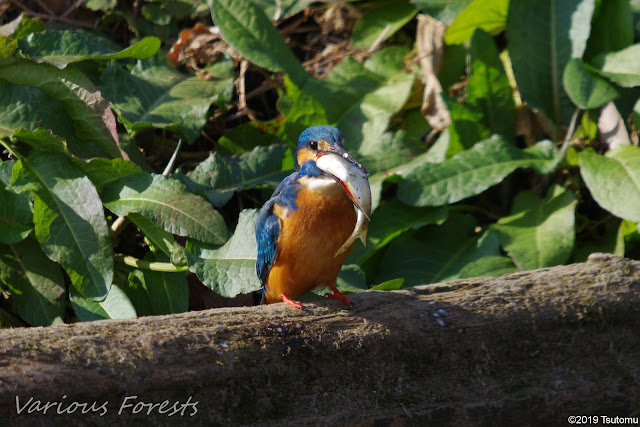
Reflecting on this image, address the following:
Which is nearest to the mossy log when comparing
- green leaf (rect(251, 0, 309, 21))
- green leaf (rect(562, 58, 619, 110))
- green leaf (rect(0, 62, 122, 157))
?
green leaf (rect(562, 58, 619, 110))

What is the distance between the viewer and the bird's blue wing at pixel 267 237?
276 centimetres

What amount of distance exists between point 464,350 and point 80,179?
1953 millimetres

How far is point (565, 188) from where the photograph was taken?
170 inches

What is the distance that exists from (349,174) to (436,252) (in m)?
1.80

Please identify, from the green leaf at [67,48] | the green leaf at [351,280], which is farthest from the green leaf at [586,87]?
the green leaf at [67,48]

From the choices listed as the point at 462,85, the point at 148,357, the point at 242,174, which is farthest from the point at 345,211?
the point at 462,85

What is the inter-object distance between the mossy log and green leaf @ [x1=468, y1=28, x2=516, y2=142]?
1.72 m

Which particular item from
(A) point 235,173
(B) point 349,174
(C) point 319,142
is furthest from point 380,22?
(B) point 349,174

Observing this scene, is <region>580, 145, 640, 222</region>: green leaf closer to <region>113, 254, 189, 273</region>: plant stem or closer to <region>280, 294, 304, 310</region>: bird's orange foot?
<region>280, 294, 304, 310</region>: bird's orange foot

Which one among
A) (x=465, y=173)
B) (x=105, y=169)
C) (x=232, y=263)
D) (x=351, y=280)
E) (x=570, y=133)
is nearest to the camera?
(x=232, y=263)

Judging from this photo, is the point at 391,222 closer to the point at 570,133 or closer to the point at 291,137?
the point at 291,137

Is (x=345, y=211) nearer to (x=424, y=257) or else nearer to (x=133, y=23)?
(x=424, y=257)

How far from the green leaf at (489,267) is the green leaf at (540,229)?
7 centimetres

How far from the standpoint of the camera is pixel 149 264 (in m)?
3.53
